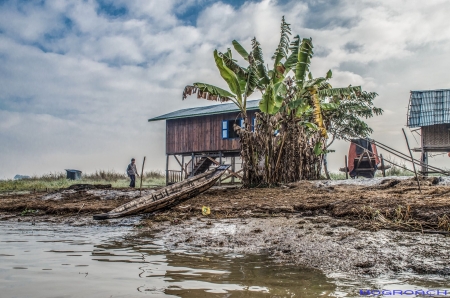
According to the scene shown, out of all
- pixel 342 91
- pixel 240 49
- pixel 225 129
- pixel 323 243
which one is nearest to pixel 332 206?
pixel 323 243

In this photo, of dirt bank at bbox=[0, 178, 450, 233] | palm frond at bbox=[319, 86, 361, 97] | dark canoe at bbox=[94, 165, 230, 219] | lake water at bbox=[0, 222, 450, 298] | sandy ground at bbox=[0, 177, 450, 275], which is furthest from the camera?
palm frond at bbox=[319, 86, 361, 97]

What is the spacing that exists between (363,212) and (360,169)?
18.5 m

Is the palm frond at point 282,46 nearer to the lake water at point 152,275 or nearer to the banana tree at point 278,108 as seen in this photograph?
the banana tree at point 278,108

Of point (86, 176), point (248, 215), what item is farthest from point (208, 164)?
point (248, 215)

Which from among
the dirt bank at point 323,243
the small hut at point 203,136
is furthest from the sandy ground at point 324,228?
the small hut at point 203,136

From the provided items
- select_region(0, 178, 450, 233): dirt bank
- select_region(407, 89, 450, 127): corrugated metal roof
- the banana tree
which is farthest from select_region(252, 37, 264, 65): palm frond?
select_region(407, 89, 450, 127): corrugated metal roof

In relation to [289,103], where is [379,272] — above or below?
below

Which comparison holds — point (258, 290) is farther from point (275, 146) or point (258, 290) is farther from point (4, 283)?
point (275, 146)

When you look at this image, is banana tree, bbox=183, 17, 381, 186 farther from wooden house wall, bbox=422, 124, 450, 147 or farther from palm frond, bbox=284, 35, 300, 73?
wooden house wall, bbox=422, 124, 450, 147

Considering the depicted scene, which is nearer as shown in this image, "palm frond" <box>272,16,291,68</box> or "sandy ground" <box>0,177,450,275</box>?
"sandy ground" <box>0,177,450,275</box>

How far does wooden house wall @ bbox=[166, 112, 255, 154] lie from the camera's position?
84.7 feet

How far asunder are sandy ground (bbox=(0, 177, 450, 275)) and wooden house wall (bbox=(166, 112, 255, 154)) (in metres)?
16.4

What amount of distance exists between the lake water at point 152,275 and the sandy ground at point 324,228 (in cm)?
41

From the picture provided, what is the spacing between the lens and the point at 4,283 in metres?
3.33
